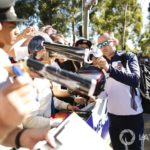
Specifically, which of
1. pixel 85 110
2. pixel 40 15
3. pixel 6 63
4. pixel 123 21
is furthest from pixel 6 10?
pixel 123 21

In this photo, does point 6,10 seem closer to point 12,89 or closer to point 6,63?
point 6,63

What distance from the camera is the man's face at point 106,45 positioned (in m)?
4.29

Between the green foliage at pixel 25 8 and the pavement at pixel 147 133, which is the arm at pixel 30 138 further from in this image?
the green foliage at pixel 25 8

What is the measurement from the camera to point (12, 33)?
2363 mm

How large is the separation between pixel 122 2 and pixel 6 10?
119 feet

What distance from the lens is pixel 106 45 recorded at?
4.29 m

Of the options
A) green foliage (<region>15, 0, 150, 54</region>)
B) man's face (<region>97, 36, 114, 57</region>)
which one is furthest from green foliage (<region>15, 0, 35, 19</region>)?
man's face (<region>97, 36, 114, 57</region>)

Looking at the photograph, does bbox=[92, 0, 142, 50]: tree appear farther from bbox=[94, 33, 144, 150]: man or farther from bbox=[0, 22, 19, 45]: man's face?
bbox=[0, 22, 19, 45]: man's face

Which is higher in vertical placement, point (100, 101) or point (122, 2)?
point (100, 101)

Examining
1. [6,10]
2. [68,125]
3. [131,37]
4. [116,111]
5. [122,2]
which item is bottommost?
[131,37]

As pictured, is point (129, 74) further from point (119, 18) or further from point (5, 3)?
point (119, 18)

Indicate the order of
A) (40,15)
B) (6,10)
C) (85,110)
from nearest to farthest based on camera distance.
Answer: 1. (6,10)
2. (85,110)
3. (40,15)

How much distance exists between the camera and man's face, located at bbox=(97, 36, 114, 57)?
4.29 m

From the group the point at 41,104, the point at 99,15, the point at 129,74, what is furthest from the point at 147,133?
the point at 99,15
